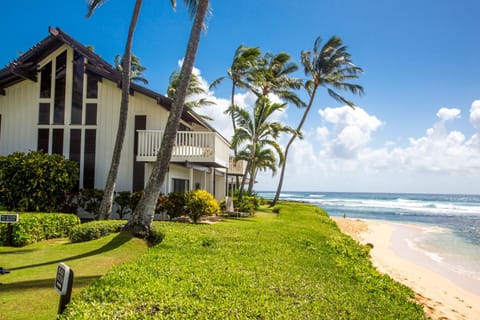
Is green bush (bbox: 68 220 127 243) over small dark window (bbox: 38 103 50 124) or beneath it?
beneath

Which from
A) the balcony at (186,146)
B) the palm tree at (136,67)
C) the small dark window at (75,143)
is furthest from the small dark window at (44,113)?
the palm tree at (136,67)

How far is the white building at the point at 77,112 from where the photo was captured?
14680 millimetres

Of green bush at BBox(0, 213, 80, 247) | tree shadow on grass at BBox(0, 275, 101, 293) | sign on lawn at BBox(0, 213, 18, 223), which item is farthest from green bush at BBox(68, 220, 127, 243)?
tree shadow on grass at BBox(0, 275, 101, 293)

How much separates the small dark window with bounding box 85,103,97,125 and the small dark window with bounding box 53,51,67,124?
112cm

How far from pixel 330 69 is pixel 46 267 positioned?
24.6 metres

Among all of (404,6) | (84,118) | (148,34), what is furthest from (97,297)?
(404,6)

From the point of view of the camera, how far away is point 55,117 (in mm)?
15164

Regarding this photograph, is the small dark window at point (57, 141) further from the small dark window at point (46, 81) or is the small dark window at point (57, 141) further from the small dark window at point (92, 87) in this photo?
the small dark window at point (92, 87)

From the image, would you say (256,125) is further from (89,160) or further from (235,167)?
(89,160)

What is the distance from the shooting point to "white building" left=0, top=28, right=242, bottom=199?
14.7 meters

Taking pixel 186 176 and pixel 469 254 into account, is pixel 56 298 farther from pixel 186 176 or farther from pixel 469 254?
pixel 469 254

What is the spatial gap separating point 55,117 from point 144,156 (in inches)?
196

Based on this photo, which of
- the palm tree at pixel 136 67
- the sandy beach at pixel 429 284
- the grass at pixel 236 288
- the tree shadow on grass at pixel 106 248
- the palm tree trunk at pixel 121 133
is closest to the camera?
the grass at pixel 236 288

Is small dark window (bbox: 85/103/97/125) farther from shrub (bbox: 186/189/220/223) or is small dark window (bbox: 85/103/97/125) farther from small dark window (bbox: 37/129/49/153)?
shrub (bbox: 186/189/220/223)
